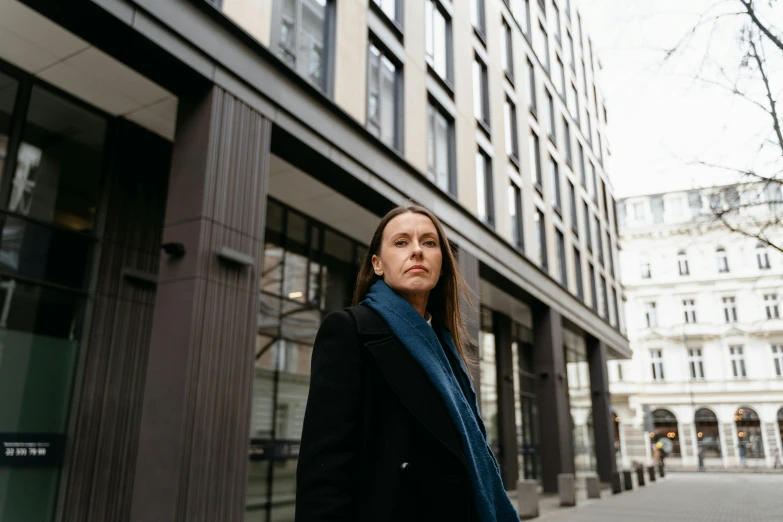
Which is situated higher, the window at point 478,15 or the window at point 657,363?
the window at point 478,15

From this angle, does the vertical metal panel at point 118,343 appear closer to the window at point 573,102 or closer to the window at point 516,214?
the window at point 516,214

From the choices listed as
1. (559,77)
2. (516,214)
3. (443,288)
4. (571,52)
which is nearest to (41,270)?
(443,288)

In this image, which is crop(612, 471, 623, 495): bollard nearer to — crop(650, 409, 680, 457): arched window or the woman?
the woman

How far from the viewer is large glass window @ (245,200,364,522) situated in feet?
38.3

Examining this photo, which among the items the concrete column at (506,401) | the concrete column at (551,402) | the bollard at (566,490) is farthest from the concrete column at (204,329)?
the concrete column at (506,401)

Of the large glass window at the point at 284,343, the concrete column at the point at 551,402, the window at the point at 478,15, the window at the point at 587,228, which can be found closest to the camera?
the large glass window at the point at 284,343

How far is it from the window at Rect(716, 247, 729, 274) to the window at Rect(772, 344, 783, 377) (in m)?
6.98

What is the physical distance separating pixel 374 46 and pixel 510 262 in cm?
765

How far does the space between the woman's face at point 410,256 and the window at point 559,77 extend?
87.4 ft

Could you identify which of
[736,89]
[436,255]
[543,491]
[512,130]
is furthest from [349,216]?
[543,491]

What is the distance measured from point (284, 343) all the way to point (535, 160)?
543 inches

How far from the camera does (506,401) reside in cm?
2236

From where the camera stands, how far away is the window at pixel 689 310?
51.6 meters

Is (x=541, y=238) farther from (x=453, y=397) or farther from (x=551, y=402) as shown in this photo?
(x=453, y=397)
